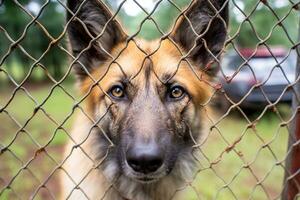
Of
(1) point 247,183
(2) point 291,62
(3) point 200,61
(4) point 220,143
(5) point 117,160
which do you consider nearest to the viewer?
(5) point 117,160

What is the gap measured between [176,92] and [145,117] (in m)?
0.48

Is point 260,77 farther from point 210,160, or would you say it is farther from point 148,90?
point 148,90

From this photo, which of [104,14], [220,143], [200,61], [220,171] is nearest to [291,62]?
[220,143]

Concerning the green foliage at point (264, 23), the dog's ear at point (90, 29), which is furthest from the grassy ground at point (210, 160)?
the green foliage at point (264, 23)

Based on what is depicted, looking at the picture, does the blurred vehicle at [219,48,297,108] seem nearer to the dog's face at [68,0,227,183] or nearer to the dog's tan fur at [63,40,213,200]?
the dog's tan fur at [63,40,213,200]

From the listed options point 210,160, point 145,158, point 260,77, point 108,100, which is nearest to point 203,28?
point 108,100

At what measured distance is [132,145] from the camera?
270cm

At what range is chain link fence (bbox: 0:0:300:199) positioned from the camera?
8.12 feet

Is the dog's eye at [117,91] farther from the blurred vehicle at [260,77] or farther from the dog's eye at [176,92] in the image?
the blurred vehicle at [260,77]

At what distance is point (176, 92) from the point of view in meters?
3.24

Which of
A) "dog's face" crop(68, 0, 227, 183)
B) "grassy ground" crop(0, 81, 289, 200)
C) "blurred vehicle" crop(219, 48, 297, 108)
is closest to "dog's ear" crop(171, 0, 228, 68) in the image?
"dog's face" crop(68, 0, 227, 183)

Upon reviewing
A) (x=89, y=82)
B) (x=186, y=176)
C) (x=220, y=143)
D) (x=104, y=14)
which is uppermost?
(x=104, y=14)

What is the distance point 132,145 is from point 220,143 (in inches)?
284

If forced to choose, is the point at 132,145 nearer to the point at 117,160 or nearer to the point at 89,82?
the point at 117,160
